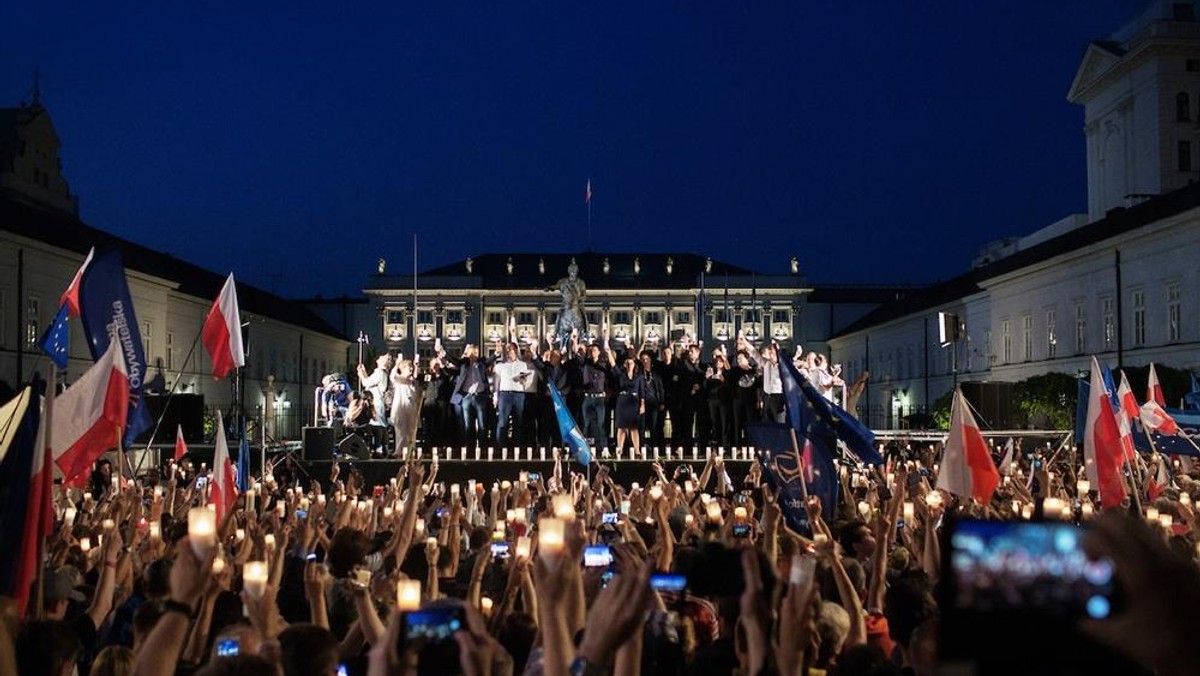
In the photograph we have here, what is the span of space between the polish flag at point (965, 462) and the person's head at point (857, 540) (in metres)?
3.90

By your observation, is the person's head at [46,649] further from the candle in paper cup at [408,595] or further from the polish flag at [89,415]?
the polish flag at [89,415]

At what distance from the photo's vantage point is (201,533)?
14.3ft

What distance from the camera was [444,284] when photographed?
125m

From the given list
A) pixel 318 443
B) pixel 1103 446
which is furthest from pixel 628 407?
pixel 1103 446

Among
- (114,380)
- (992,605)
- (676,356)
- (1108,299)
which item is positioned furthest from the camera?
(1108,299)

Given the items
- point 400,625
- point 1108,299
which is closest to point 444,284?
point 1108,299

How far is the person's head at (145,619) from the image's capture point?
17.1 ft

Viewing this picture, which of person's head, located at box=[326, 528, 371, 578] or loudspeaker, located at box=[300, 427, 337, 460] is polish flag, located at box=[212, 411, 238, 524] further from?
loudspeaker, located at box=[300, 427, 337, 460]

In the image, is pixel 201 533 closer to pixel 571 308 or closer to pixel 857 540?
pixel 857 540

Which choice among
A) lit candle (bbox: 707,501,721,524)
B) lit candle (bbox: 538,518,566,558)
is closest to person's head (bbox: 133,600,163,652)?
lit candle (bbox: 538,518,566,558)

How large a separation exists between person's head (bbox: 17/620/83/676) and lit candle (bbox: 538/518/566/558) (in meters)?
2.23

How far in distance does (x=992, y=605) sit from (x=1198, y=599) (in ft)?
0.90

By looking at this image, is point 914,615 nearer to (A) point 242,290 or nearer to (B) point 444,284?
(A) point 242,290

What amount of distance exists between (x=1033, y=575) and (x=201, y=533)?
3.27m
